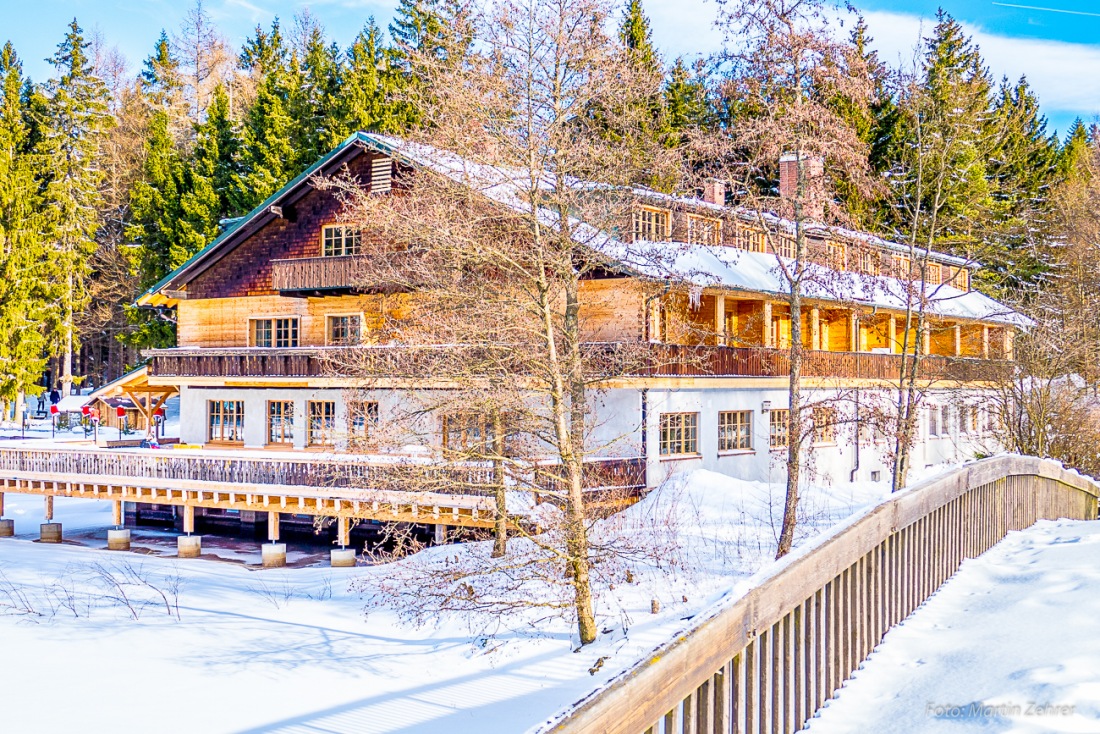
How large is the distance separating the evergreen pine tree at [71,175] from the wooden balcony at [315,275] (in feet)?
83.4

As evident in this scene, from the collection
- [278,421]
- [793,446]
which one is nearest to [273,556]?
[278,421]

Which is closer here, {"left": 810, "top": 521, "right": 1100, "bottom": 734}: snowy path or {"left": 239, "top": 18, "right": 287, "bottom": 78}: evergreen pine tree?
{"left": 810, "top": 521, "right": 1100, "bottom": 734}: snowy path

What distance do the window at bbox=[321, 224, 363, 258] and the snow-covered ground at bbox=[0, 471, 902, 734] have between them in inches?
473

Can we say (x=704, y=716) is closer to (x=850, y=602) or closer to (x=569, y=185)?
(x=850, y=602)

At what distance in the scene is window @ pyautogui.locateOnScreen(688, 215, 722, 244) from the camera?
1616 cm

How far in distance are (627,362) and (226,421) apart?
834 inches

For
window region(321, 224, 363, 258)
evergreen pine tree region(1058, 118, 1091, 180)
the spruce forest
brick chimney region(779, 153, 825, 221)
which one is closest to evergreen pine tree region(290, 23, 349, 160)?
the spruce forest

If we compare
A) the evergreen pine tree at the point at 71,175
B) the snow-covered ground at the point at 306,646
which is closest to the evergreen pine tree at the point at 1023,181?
the snow-covered ground at the point at 306,646

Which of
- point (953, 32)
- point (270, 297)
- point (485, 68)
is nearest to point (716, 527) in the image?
point (485, 68)

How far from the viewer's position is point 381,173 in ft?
93.5

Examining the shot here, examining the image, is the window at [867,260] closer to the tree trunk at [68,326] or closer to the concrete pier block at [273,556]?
the concrete pier block at [273,556]

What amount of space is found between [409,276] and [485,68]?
17.9 ft

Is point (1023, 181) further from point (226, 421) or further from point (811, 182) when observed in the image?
point (226, 421)

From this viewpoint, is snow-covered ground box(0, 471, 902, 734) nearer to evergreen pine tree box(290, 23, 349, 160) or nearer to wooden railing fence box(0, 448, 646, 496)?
wooden railing fence box(0, 448, 646, 496)
